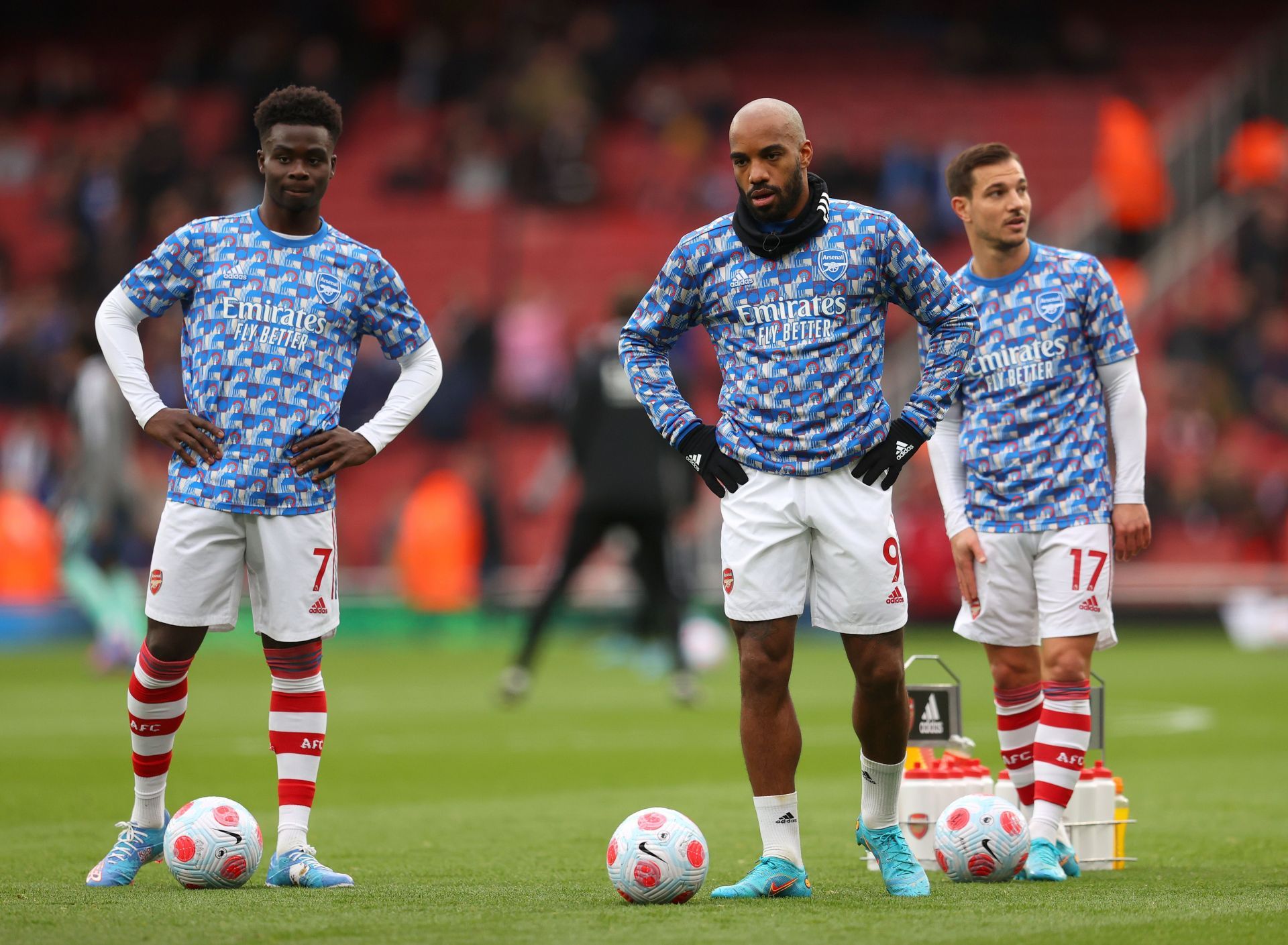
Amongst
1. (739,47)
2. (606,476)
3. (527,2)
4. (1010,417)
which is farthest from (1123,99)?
(1010,417)

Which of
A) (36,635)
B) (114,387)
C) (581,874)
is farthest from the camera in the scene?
(36,635)

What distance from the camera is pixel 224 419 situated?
258 inches

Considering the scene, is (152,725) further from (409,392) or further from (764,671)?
(764,671)

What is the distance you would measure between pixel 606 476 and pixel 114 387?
4.58 m

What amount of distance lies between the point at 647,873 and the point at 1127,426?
8.08 feet

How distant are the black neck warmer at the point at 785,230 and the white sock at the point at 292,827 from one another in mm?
2371

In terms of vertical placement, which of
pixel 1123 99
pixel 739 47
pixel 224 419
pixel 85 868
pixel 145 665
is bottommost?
pixel 85 868

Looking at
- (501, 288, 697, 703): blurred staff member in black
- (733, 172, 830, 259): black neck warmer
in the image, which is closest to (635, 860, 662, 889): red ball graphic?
(733, 172, 830, 259): black neck warmer

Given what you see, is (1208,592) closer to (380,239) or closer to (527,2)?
(380,239)

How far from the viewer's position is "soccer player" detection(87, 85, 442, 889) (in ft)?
21.4

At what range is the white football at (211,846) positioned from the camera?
6.33m

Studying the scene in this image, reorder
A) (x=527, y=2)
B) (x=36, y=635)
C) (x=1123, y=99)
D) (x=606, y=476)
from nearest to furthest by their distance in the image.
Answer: (x=606, y=476)
(x=36, y=635)
(x=1123, y=99)
(x=527, y=2)

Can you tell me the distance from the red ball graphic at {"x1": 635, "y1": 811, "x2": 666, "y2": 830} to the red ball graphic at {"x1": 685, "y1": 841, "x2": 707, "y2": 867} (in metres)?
0.11

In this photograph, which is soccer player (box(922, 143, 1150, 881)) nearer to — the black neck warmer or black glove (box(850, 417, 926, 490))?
black glove (box(850, 417, 926, 490))
